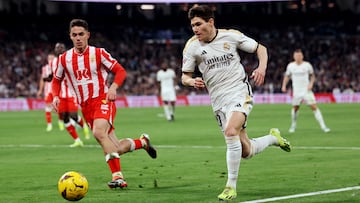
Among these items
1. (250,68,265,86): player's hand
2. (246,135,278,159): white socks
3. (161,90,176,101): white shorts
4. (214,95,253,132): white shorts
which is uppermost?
(250,68,265,86): player's hand

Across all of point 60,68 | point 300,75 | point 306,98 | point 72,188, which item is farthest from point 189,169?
point 300,75

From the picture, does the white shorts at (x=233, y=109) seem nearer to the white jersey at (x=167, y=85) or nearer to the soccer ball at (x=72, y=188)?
the soccer ball at (x=72, y=188)

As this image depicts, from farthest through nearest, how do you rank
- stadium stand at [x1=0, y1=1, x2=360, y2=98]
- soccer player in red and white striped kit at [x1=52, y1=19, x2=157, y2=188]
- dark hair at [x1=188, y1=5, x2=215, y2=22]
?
stadium stand at [x1=0, y1=1, x2=360, y2=98] < soccer player in red and white striped kit at [x1=52, y1=19, x2=157, y2=188] < dark hair at [x1=188, y1=5, x2=215, y2=22]

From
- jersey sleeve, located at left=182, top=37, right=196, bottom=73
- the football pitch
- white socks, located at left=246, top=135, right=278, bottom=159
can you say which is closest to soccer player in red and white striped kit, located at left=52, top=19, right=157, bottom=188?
A: the football pitch

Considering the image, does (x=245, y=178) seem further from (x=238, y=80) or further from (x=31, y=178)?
(x=31, y=178)

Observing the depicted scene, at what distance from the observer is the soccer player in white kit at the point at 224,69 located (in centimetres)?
1071

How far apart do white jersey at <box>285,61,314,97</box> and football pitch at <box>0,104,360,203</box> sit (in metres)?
1.28

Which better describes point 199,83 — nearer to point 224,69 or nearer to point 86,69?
point 224,69

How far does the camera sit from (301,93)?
25.3m

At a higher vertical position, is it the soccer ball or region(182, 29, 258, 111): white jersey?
region(182, 29, 258, 111): white jersey

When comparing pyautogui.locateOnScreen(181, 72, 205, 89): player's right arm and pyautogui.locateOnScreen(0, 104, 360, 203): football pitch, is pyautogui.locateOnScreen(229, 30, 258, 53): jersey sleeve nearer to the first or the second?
pyautogui.locateOnScreen(181, 72, 205, 89): player's right arm

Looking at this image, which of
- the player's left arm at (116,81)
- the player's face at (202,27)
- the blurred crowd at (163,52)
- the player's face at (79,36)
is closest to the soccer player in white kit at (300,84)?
the player's left arm at (116,81)

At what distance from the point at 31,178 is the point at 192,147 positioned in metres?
6.80

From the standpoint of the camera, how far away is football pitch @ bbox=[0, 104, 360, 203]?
10.8 m
